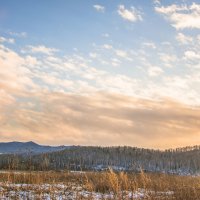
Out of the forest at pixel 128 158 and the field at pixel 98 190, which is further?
the forest at pixel 128 158

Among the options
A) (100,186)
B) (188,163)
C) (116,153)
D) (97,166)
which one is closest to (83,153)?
(116,153)

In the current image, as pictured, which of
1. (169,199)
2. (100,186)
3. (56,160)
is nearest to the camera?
(169,199)

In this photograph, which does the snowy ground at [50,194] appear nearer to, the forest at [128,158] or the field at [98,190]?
the field at [98,190]

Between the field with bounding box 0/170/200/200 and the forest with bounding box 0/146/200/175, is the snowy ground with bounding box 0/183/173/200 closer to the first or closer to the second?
the field with bounding box 0/170/200/200

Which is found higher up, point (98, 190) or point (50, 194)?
point (50, 194)

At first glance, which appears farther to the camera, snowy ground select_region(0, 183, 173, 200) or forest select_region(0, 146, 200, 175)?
forest select_region(0, 146, 200, 175)

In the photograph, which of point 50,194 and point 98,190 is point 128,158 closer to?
point 98,190

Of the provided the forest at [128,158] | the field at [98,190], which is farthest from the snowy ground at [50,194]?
the forest at [128,158]

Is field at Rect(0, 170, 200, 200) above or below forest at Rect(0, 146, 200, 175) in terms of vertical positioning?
below

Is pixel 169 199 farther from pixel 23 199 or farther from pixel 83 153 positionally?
pixel 83 153

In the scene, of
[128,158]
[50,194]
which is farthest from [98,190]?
[128,158]

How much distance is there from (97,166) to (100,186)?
368 feet

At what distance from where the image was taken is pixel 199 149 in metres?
182

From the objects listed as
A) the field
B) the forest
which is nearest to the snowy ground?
the field
